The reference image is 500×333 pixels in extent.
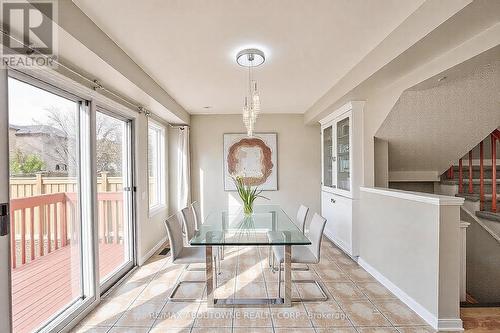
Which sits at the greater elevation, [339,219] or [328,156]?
[328,156]

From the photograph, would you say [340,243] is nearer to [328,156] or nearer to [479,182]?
[328,156]

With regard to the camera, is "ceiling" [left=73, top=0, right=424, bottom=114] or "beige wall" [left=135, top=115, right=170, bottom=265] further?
"beige wall" [left=135, top=115, right=170, bottom=265]

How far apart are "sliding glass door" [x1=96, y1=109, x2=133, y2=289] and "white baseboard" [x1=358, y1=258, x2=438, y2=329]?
296 cm

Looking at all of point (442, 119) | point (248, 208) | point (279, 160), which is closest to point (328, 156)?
point (279, 160)

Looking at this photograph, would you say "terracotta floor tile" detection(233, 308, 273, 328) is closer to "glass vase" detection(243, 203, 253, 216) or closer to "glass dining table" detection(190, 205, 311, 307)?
"glass dining table" detection(190, 205, 311, 307)

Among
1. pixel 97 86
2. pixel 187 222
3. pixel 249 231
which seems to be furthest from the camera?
pixel 187 222

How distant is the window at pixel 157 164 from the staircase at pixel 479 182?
4.52 m

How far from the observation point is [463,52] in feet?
6.70

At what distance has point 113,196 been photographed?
352 centimetres

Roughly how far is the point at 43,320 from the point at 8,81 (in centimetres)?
177

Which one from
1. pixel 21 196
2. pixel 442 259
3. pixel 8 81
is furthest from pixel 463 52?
pixel 21 196

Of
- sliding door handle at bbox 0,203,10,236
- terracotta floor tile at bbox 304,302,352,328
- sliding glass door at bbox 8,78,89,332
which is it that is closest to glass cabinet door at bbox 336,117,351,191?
terracotta floor tile at bbox 304,302,352,328

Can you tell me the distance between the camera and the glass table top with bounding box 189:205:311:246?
8.11ft

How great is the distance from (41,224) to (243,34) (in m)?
2.15
